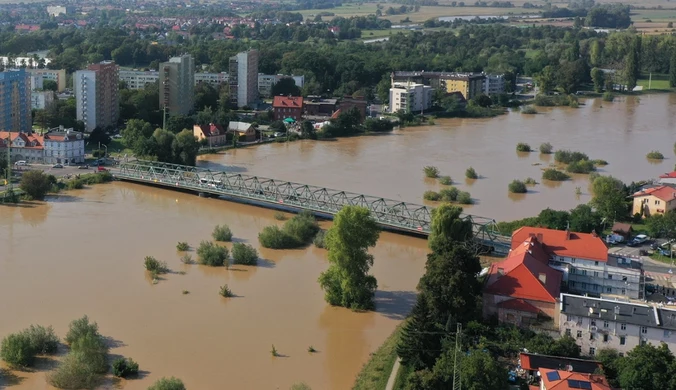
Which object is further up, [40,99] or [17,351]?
[40,99]

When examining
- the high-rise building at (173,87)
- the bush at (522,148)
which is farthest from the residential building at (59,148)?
the bush at (522,148)

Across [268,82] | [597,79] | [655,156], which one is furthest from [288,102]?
[597,79]

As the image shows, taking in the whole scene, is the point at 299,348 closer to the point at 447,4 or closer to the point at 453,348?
the point at 453,348

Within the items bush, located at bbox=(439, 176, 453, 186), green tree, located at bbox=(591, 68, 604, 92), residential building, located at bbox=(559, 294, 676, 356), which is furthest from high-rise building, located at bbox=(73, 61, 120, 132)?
green tree, located at bbox=(591, 68, 604, 92)

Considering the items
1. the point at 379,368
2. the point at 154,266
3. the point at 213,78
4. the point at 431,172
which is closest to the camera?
the point at 379,368

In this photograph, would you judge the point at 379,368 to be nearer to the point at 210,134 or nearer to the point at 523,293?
the point at 523,293

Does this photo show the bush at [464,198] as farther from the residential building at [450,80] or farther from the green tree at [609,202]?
the residential building at [450,80]

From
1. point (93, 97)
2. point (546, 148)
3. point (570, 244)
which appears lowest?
point (570, 244)

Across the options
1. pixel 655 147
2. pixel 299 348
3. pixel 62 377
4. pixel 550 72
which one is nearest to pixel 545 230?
pixel 299 348
